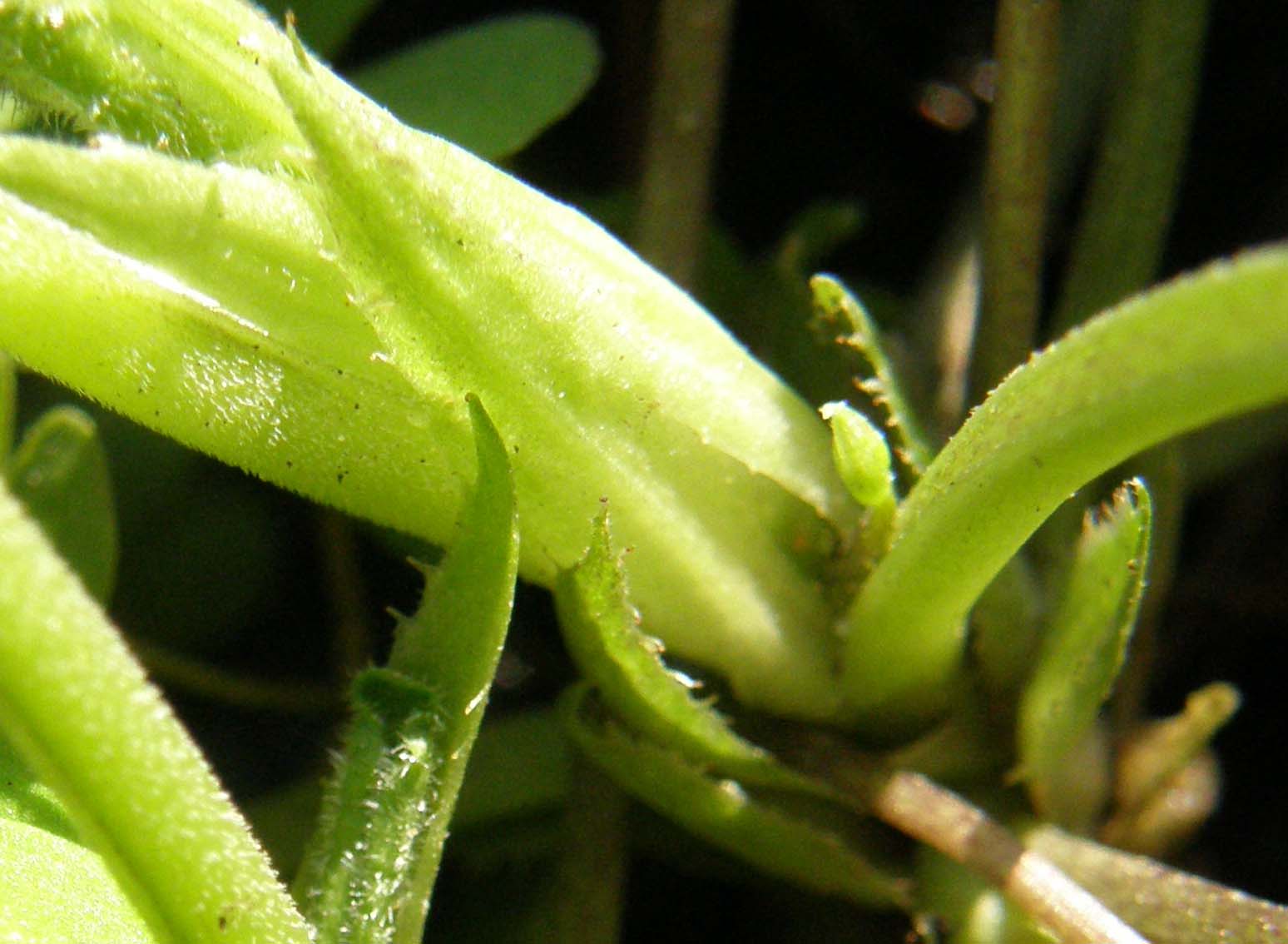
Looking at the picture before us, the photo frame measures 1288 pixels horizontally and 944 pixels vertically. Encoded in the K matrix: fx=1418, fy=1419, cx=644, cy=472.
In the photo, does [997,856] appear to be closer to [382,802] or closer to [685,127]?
[382,802]

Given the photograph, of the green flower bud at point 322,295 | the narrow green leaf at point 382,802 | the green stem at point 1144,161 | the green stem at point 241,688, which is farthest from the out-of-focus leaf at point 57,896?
the green stem at point 1144,161

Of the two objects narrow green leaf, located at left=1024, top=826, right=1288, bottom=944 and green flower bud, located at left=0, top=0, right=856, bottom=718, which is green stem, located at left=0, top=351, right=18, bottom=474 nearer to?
green flower bud, located at left=0, top=0, right=856, bottom=718

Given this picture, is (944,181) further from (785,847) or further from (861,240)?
(785,847)

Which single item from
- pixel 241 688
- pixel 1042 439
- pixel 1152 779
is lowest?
pixel 241 688

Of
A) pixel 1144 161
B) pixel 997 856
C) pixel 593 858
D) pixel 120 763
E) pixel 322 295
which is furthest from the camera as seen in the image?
pixel 1144 161

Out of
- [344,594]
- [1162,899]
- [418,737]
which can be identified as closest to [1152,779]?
[1162,899]

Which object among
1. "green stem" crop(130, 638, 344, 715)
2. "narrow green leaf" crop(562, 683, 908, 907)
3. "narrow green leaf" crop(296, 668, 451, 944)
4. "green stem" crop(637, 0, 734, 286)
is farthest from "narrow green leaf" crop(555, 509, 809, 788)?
"green stem" crop(130, 638, 344, 715)
